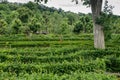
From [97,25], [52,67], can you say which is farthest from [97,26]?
[52,67]

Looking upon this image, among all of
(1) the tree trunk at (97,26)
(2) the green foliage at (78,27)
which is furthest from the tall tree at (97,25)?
(2) the green foliage at (78,27)

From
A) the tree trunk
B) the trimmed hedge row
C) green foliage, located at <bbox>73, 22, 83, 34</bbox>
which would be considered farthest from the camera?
green foliage, located at <bbox>73, 22, 83, 34</bbox>

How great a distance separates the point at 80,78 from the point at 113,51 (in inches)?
593

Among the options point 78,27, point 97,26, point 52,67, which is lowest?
point 78,27

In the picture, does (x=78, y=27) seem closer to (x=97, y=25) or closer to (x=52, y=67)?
(x=97, y=25)

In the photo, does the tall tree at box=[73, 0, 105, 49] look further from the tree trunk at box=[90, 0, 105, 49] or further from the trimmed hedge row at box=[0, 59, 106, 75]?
the trimmed hedge row at box=[0, 59, 106, 75]

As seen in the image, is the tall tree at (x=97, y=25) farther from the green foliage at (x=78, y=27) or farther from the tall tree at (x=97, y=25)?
the green foliage at (x=78, y=27)

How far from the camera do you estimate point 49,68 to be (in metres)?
14.3

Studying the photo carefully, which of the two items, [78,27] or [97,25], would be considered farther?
[78,27]

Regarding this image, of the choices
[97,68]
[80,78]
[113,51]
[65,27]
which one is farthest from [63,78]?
[65,27]

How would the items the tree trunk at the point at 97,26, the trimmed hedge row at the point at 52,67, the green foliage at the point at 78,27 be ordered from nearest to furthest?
1. the trimmed hedge row at the point at 52,67
2. the tree trunk at the point at 97,26
3. the green foliage at the point at 78,27

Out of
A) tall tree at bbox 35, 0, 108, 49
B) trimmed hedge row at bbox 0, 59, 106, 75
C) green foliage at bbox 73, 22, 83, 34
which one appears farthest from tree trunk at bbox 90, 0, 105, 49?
green foliage at bbox 73, 22, 83, 34

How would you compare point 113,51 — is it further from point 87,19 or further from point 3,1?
point 3,1

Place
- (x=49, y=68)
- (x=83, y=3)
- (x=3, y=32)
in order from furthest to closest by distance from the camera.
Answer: (x=3, y=32) → (x=83, y=3) → (x=49, y=68)
